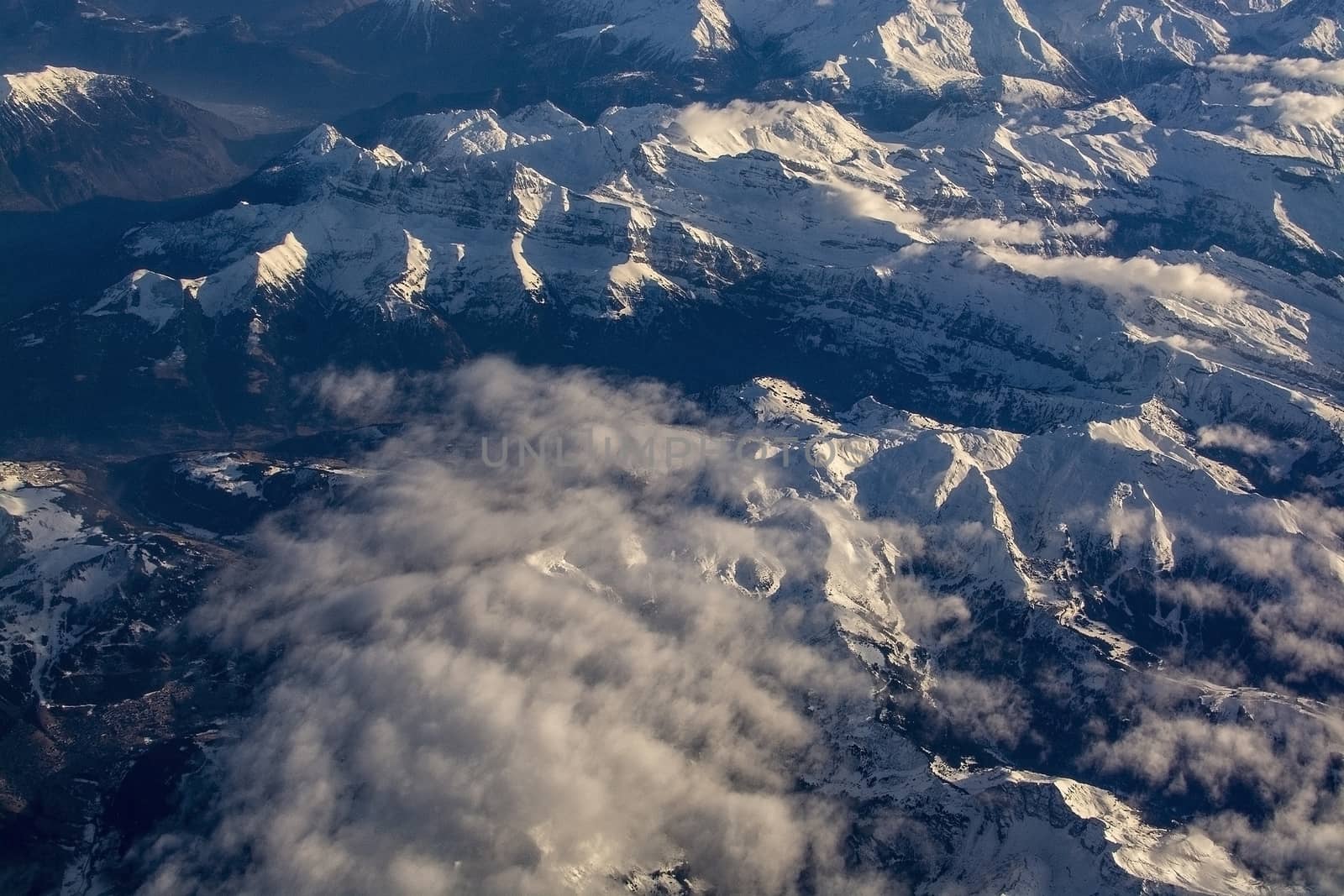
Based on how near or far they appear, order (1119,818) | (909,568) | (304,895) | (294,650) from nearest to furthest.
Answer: (304,895), (1119,818), (294,650), (909,568)

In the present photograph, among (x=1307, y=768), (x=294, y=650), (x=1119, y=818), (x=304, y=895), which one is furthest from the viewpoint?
(x=294, y=650)

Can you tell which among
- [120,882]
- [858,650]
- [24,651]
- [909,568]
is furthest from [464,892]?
[909,568]

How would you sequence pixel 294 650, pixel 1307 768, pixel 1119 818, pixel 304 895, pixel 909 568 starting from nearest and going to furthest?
pixel 304 895
pixel 1119 818
pixel 1307 768
pixel 294 650
pixel 909 568

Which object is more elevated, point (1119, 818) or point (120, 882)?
point (1119, 818)

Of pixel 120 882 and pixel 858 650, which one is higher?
pixel 858 650

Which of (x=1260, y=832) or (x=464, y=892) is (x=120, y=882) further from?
(x=1260, y=832)

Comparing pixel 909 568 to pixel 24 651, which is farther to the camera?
pixel 909 568

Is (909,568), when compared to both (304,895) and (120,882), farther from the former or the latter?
(120,882)

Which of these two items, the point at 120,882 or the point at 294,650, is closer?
the point at 120,882

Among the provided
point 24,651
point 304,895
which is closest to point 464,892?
point 304,895
